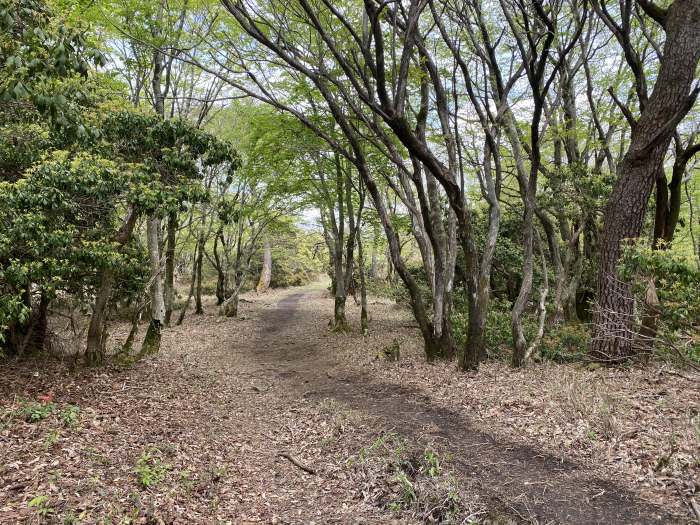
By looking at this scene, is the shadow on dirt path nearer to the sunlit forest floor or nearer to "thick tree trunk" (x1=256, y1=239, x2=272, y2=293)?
the sunlit forest floor


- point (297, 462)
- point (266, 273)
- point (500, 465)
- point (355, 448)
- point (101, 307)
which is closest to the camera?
point (500, 465)

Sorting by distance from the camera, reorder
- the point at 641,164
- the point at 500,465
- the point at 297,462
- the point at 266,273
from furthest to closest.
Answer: the point at 266,273
the point at 641,164
the point at 297,462
the point at 500,465

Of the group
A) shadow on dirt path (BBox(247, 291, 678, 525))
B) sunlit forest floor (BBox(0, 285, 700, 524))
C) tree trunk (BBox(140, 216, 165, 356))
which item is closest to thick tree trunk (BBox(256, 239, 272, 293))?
tree trunk (BBox(140, 216, 165, 356))

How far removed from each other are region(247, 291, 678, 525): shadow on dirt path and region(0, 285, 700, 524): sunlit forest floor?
2 cm

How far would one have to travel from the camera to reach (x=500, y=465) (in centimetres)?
516

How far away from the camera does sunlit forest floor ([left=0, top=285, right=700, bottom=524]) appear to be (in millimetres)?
4266

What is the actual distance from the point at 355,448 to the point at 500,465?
1.94 m

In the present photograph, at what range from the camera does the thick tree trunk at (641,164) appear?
6965 mm

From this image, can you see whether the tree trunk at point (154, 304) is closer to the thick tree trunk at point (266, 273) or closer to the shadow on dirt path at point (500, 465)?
the shadow on dirt path at point (500, 465)

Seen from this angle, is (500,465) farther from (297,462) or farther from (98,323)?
(98,323)

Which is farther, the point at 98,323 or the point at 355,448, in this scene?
the point at 98,323

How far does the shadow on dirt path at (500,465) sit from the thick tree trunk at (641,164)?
104 inches

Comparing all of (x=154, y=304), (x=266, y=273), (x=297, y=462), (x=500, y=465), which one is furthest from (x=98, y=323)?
(x=266, y=273)

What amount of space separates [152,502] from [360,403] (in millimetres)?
4298
